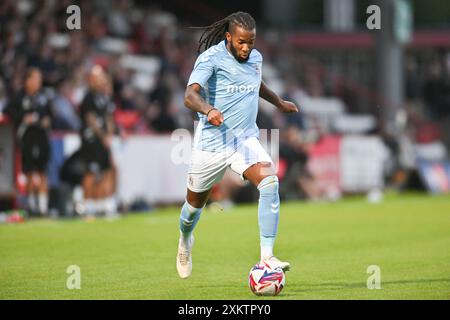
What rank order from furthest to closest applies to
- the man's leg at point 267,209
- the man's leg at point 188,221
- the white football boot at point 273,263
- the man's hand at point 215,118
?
1. the man's leg at point 188,221
2. the man's leg at point 267,209
3. the white football boot at point 273,263
4. the man's hand at point 215,118

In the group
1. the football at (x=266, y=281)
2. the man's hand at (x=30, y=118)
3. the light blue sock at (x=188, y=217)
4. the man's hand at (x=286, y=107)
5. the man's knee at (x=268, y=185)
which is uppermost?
the man's hand at (x=286, y=107)

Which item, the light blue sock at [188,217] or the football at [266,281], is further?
the light blue sock at [188,217]

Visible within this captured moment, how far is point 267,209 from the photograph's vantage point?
30.7 ft

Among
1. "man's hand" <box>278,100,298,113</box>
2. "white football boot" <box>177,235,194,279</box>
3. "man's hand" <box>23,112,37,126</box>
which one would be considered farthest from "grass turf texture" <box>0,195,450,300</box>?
"man's hand" <box>23,112,37,126</box>

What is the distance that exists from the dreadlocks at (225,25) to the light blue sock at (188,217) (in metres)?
1.65

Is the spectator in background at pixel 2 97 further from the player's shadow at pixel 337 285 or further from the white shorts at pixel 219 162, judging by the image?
the player's shadow at pixel 337 285

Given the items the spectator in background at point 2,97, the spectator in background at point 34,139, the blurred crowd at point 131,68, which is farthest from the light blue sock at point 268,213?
Result: the spectator in background at point 2,97

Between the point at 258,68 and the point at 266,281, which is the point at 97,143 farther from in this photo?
the point at 266,281

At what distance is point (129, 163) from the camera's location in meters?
20.3

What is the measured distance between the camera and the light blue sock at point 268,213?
30.5 ft

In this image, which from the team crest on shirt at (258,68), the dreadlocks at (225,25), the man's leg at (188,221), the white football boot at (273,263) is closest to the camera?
the white football boot at (273,263)

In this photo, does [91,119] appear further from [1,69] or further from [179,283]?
[179,283]

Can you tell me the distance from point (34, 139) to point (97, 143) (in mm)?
1159
